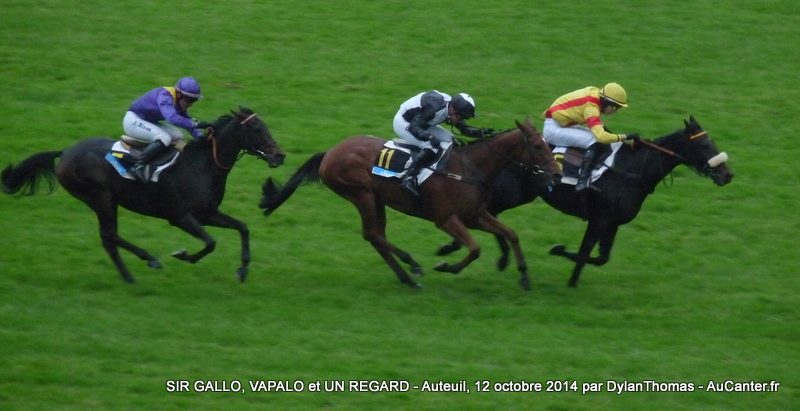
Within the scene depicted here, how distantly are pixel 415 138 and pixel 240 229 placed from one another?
73.4 inches

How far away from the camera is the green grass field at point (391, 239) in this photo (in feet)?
26.5

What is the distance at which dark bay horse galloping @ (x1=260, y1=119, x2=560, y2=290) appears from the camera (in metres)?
9.73

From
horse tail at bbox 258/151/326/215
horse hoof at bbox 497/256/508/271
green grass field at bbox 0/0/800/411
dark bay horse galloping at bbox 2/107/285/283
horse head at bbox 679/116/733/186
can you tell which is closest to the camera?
green grass field at bbox 0/0/800/411

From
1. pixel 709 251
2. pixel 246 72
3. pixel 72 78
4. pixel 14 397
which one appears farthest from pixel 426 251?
pixel 72 78

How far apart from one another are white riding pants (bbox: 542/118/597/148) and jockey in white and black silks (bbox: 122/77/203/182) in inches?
136

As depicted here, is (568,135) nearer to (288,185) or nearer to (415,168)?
(415,168)

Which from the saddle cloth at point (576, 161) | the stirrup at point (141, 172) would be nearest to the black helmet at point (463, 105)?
the saddle cloth at point (576, 161)

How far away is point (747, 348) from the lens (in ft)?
29.1

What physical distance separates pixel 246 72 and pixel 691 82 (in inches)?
278

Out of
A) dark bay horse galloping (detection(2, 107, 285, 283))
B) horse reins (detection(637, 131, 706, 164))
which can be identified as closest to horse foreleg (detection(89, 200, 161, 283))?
dark bay horse galloping (detection(2, 107, 285, 283))

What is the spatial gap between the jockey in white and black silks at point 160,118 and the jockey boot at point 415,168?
200 centimetres

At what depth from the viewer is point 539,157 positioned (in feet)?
31.4

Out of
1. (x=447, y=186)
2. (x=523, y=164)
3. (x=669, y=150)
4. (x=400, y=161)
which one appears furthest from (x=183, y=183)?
(x=669, y=150)

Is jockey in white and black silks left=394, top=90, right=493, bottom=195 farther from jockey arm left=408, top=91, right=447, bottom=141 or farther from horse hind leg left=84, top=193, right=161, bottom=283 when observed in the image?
horse hind leg left=84, top=193, right=161, bottom=283
